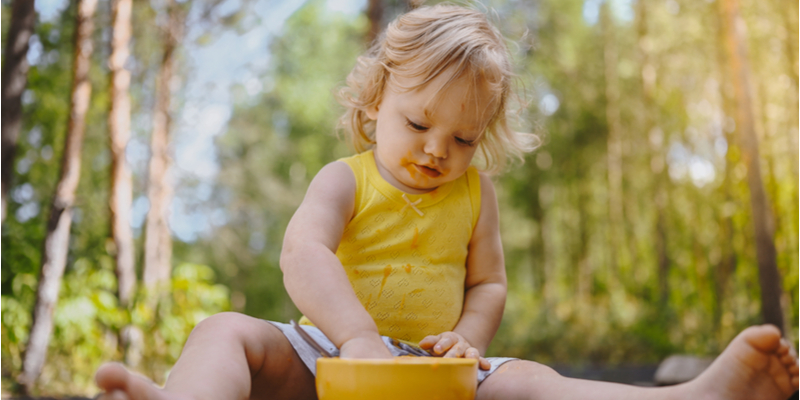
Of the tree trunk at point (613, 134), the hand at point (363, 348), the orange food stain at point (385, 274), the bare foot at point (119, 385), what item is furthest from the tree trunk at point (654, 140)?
the bare foot at point (119, 385)

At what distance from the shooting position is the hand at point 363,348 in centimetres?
88

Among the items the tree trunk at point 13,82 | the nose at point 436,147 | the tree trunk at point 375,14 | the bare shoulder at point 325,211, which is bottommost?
the bare shoulder at point 325,211

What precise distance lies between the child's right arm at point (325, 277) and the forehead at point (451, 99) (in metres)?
0.22

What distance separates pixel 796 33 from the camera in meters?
5.05

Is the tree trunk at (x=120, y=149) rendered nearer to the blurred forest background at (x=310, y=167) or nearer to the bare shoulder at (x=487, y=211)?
the blurred forest background at (x=310, y=167)

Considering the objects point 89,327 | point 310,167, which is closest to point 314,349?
point 89,327

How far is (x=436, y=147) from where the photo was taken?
115 centimetres

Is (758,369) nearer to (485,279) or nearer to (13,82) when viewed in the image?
(485,279)

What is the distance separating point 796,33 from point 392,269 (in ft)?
17.2

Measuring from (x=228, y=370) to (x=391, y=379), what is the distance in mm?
230

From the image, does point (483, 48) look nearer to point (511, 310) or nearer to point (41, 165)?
point (41, 165)

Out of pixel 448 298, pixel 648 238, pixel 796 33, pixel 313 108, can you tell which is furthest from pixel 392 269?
pixel 313 108

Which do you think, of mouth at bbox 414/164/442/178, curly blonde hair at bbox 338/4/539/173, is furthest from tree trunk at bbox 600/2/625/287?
mouth at bbox 414/164/442/178

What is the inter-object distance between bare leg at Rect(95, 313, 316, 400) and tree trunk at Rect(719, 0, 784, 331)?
14.0 feet
